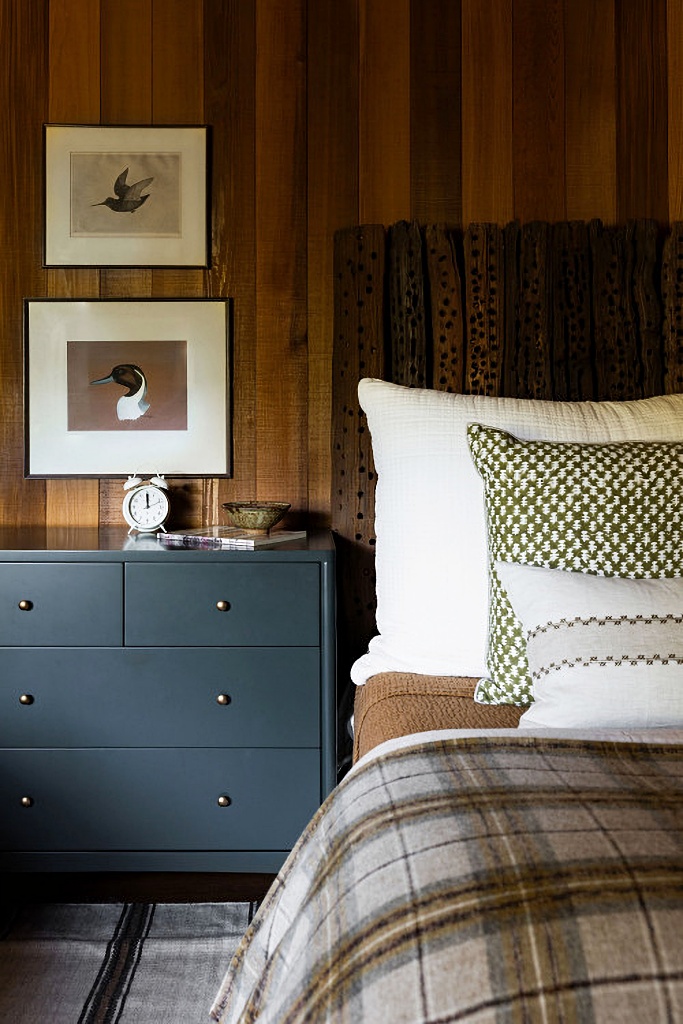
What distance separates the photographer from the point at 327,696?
1.88m

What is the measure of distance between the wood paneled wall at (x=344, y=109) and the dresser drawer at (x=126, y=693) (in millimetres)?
909

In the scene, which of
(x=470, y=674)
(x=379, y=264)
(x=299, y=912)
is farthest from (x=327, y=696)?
(x=379, y=264)

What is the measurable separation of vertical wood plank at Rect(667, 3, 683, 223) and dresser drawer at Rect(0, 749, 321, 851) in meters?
1.83

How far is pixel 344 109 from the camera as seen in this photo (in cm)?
227

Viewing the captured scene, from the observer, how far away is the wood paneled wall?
2273mm

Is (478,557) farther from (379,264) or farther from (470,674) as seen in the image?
(379,264)

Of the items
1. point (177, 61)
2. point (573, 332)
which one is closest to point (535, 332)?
point (573, 332)

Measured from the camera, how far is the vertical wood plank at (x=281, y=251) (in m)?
2.28

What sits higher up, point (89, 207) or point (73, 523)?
point (89, 207)

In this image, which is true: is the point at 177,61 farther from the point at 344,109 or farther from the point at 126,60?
the point at 344,109

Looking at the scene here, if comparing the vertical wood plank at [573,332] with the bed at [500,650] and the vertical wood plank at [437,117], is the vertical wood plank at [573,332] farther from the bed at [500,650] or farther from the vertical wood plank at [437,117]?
the vertical wood plank at [437,117]

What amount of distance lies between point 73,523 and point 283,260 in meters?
0.92

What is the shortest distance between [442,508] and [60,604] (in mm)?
857

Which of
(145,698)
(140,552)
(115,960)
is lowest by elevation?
(115,960)
